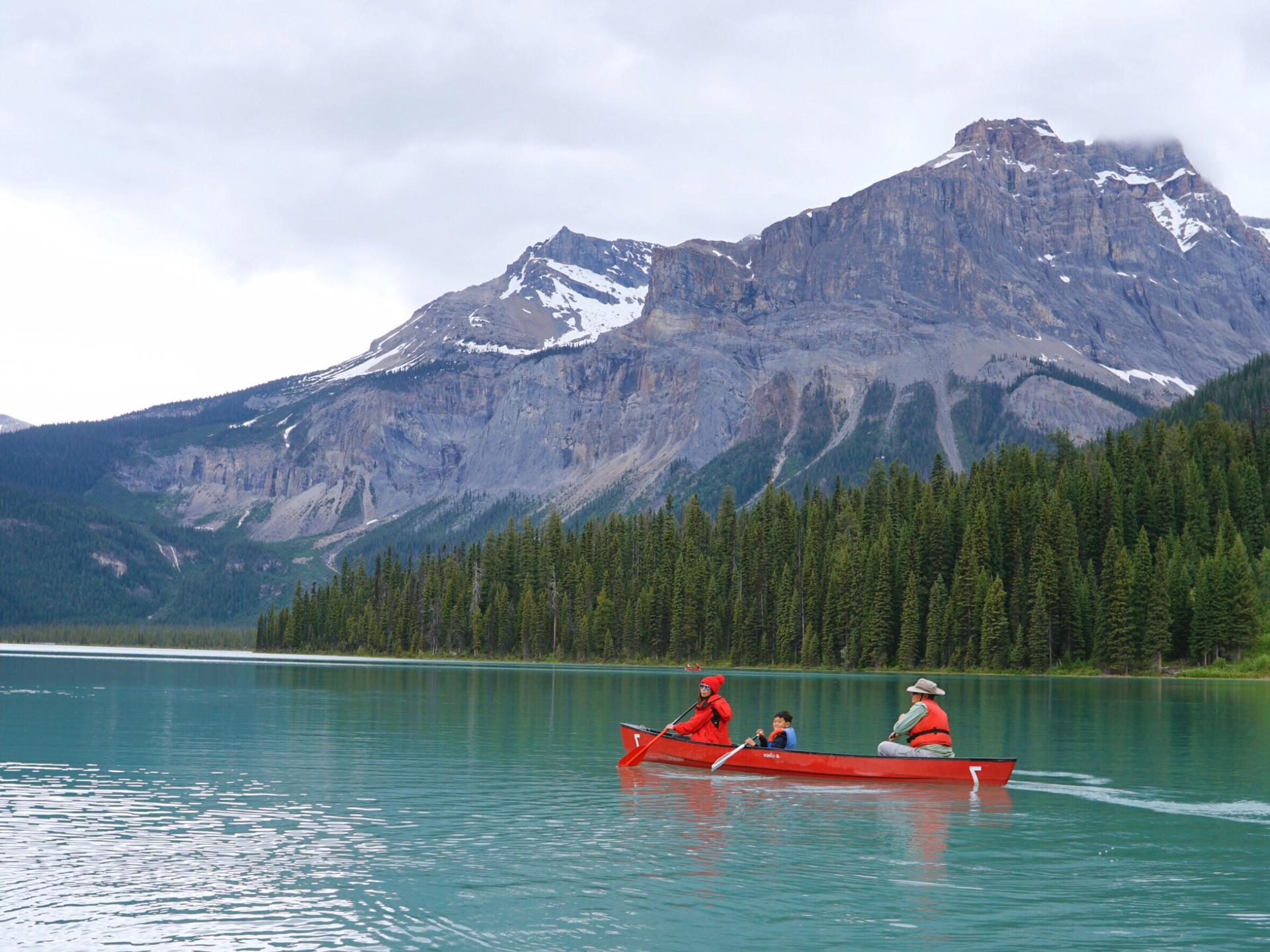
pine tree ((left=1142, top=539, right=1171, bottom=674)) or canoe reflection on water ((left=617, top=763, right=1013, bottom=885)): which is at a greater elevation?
pine tree ((left=1142, top=539, right=1171, bottom=674))

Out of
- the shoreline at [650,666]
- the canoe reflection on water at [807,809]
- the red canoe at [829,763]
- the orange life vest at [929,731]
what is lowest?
the shoreline at [650,666]

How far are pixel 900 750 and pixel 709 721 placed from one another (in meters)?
7.70

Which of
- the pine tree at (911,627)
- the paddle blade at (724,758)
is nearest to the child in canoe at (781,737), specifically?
the paddle blade at (724,758)

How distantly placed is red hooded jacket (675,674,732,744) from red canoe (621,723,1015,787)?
88cm

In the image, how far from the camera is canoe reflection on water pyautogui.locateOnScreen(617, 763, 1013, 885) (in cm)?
2859

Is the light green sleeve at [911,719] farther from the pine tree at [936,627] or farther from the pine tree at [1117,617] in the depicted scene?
the pine tree at [936,627]

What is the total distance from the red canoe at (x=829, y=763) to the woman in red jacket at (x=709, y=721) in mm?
897

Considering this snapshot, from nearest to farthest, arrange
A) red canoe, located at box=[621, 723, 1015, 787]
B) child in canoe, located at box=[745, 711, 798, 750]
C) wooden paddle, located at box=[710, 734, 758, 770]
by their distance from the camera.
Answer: red canoe, located at box=[621, 723, 1015, 787]
child in canoe, located at box=[745, 711, 798, 750]
wooden paddle, located at box=[710, 734, 758, 770]

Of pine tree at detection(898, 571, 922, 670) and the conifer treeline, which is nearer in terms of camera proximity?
the conifer treeline

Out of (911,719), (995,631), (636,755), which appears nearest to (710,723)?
(636,755)

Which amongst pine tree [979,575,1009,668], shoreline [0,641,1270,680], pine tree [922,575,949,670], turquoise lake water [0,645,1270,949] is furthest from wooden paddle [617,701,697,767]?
pine tree [922,575,949,670]

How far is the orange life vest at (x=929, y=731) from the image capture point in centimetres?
3850

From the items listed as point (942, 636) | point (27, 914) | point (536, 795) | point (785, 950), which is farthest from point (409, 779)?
point (942, 636)

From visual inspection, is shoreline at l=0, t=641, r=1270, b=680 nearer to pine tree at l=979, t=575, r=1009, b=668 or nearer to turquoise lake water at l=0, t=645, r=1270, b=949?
pine tree at l=979, t=575, r=1009, b=668
